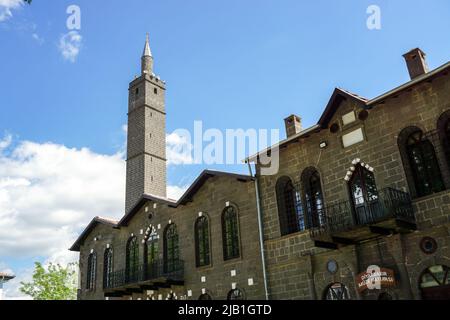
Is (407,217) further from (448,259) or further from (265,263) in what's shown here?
(265,263)

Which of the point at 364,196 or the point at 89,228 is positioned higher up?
the point at 89,228

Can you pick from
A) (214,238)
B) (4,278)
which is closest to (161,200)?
(214,238)

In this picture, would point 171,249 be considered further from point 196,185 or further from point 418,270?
point 418,270

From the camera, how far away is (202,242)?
2102 centimetres

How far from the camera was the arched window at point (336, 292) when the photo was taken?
15463 millimetres

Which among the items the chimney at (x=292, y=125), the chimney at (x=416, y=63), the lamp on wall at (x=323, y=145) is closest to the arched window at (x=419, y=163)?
the chimney at (x=416, y=63)

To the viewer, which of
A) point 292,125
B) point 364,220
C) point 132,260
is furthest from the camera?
point 132,260

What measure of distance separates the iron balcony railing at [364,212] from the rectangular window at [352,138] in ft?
7.04

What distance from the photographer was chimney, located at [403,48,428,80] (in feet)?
52.1

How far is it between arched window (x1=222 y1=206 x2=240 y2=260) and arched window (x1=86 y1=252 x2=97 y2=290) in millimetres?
10565

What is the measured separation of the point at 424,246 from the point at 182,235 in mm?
11474

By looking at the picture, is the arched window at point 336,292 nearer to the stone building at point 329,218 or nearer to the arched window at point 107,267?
the stone building at point 329,218

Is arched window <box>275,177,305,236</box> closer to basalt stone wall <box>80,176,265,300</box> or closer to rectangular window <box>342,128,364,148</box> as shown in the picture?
basalt stone wall <box>80,176,265,300</box>

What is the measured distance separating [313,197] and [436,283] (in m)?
5.42
